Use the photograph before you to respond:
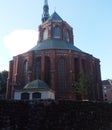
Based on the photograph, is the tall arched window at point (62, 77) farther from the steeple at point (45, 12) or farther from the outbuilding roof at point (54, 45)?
the steeple at point (45, 12)

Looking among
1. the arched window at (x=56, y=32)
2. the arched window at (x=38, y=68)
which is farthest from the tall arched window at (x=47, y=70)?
the arched window at (x=56, y=32)

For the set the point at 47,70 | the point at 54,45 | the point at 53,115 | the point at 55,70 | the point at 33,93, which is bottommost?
the point at 53,115

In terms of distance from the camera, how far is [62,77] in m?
44.7

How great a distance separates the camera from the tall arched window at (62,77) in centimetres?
4359

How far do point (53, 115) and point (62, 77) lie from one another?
2881cm

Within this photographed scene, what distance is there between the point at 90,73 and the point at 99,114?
95.8ft

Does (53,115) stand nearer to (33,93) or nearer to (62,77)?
(33,93)

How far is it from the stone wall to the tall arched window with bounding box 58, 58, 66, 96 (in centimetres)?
2343

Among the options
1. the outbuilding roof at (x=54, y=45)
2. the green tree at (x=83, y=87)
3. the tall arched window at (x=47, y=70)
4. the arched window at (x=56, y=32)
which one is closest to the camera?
the green tree at (x=83, y=87)

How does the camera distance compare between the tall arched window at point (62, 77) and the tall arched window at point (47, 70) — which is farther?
the tall arched window at point (47, 70)

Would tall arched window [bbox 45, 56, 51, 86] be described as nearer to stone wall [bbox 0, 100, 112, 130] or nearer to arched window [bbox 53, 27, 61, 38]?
arched window [bbox 53, 27, 61, 38]

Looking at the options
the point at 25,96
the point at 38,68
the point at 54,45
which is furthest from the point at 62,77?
the point at 25,96

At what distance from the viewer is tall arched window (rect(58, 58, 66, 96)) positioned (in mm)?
43594

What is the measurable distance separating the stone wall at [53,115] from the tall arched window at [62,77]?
23.4 m
